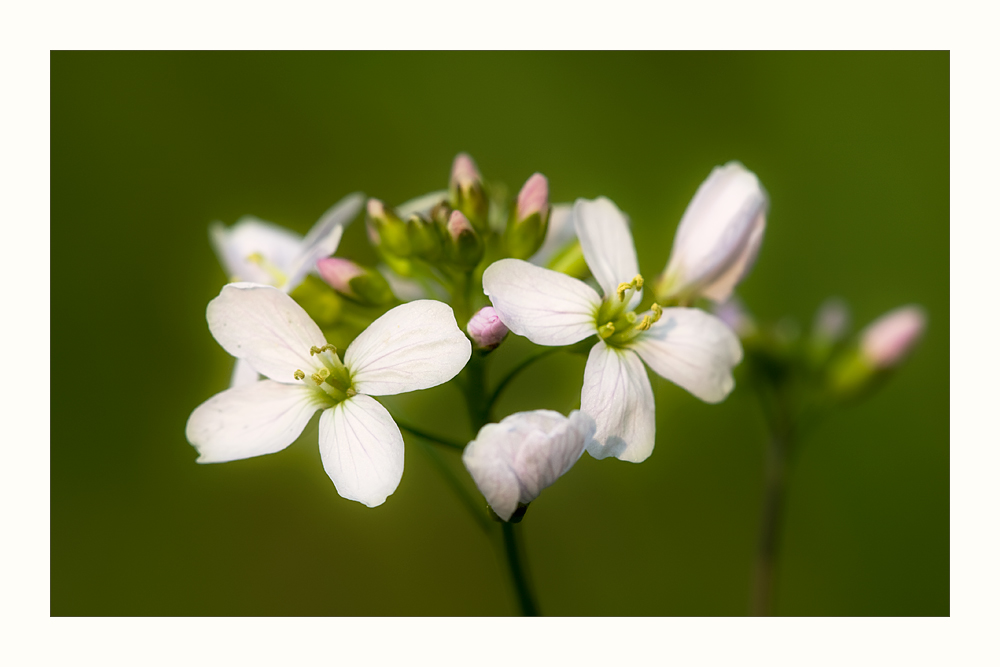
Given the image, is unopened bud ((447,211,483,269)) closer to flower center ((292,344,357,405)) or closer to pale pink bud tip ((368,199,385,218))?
pale pink bud tip ((368,199,385,218))

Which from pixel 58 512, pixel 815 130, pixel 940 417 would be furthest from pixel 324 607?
pixel 815 130

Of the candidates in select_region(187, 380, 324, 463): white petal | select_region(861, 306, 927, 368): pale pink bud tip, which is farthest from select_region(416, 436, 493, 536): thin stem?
select_region(861, 306, 927, 368): pale pink bud tip

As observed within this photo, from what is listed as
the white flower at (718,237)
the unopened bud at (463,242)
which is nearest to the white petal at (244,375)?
the unopened bud at (463,242)

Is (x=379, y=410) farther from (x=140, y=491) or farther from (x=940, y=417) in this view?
(x=940, y=417)

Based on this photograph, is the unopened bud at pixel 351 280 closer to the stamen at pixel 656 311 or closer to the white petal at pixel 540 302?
the white petal at pixel 540 302

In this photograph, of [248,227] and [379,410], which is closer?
[379,410]

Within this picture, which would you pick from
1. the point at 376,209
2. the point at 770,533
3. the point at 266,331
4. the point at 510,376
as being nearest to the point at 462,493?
the point at 510,376
